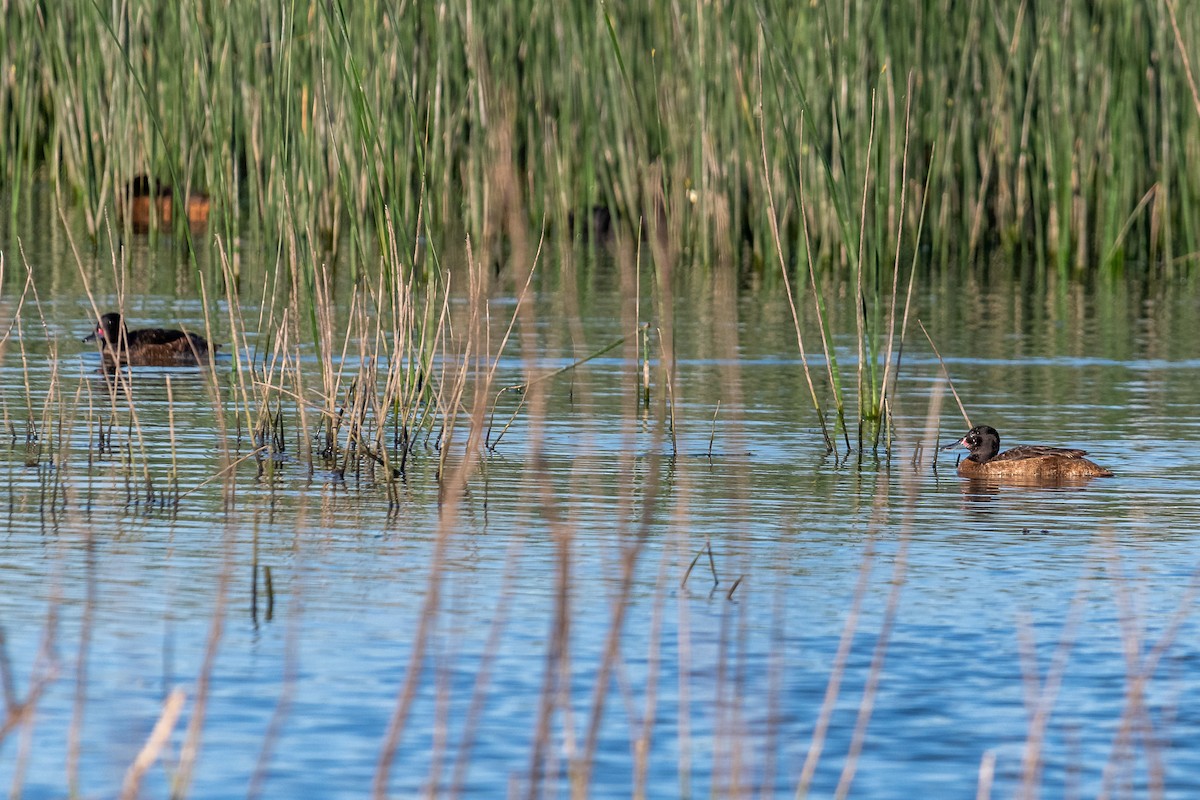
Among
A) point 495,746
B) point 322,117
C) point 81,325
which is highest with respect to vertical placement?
point 322,117

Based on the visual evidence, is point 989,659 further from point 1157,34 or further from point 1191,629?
point 1157,34

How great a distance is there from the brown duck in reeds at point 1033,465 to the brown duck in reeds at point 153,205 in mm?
9099

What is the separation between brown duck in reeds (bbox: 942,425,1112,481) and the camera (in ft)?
29.4

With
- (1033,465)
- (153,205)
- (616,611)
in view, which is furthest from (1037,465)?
(153,205)

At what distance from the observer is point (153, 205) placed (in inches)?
677

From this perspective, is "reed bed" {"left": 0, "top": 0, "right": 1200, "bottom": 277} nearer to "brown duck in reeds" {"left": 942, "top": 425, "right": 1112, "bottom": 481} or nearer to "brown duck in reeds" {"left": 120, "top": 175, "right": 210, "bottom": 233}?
"brown duck in reeds" {"left": 120, "top": 175, "right": 210, "bottom": 233}

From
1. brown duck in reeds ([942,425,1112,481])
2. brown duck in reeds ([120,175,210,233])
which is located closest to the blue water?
brown duck in reeds ([942,425,1112,481])

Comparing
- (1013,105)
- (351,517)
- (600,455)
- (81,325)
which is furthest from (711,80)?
(351,517)

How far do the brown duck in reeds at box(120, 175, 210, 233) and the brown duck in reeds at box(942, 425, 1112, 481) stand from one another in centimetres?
910

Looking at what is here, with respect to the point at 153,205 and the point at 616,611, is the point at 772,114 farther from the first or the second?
the point at 616,611

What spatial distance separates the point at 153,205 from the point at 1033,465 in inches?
381


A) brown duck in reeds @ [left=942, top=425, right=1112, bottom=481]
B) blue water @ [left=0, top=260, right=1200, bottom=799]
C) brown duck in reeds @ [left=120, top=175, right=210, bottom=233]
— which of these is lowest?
blue water @ [left=0, top=260, right=1200, bottom=799]

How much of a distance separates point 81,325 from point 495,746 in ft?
30.2

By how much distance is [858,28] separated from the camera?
49.5ft
